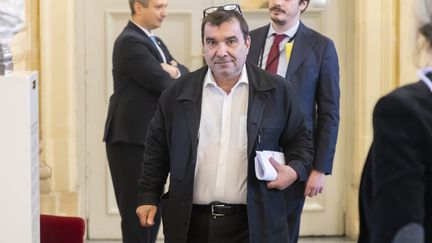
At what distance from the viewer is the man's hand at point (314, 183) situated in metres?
5.51

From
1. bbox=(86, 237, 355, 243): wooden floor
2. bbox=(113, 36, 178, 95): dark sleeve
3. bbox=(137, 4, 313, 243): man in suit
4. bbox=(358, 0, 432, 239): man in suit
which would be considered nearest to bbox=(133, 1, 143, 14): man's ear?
bbox=(113, 36, 178, 95): dark sleeve

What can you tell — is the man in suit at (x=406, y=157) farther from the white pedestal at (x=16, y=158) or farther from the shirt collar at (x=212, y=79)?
the shirt collar at (x=212, y=79)

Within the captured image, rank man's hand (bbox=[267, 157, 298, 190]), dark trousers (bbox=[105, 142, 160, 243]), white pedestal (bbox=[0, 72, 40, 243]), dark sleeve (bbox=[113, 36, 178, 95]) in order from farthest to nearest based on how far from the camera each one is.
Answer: dark trousers (bbox=[105, 142, 160, 243]) → dark sleeve (bbox=[113, 36, 178, 95]) → man's hand (bbox=[267, 157, 298, 190]) → white pedestal (bbox=[0, 72, 40, 243])

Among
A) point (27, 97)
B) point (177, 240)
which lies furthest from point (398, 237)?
point (177, 240)

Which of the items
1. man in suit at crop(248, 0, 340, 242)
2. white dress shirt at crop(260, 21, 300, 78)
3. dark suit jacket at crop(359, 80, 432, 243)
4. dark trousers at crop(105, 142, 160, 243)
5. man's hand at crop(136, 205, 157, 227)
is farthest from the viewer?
dark trousers at crop(105, 142, 160, 243)

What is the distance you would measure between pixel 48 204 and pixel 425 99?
16.1ft

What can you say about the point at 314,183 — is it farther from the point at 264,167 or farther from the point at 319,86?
the point at 264,167

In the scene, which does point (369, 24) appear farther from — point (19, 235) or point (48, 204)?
point (19, 235)

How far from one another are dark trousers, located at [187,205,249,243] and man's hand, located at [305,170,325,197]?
0.84 metres

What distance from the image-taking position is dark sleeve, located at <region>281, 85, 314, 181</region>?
4887 millimetres

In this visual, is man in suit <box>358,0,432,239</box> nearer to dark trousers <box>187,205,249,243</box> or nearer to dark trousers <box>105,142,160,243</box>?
dark trousers <box>187,205,249,243</box>

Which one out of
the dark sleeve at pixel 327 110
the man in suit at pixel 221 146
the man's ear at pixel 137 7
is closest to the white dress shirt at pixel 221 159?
the man in suit at pixel 221 146

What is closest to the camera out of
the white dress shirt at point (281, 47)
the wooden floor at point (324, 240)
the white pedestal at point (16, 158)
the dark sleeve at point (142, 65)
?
the white pedestal at point (16, 158)

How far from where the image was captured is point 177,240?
4742 millimetres
